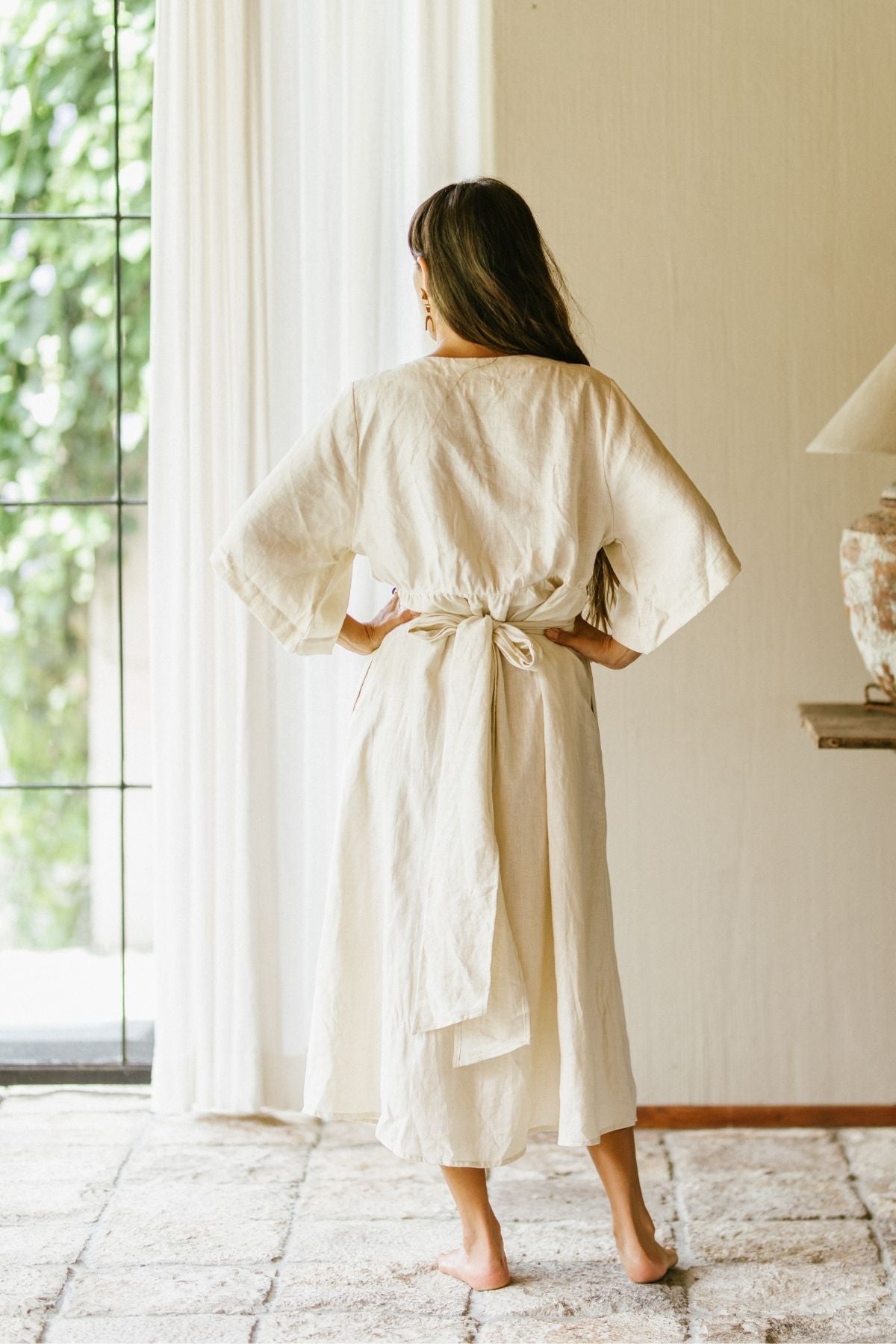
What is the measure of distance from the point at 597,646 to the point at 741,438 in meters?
0.71

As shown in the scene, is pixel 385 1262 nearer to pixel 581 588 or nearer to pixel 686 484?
pixel 581 588

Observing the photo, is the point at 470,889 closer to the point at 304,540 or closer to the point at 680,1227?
the point at 304,540

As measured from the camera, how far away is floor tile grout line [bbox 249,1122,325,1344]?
2.00 m

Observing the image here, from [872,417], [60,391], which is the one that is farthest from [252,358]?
[872,417]

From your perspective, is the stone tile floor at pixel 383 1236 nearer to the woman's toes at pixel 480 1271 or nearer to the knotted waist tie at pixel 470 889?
the woman's toes at pixel 480 1271

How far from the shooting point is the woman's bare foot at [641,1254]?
211 centimetres

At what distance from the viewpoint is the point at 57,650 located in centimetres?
308

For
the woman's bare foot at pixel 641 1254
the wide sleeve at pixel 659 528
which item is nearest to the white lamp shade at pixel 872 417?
the wide sleeve at pixel 659 528

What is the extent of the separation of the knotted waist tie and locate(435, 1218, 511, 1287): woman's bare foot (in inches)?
13.3

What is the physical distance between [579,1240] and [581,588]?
1.07m

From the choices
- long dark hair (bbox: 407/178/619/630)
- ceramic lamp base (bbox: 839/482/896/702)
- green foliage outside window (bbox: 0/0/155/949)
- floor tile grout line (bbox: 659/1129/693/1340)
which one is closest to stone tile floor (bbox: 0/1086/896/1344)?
floor tile grout line (bbox: 659/1129/693/1340)

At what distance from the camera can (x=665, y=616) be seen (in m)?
2.07

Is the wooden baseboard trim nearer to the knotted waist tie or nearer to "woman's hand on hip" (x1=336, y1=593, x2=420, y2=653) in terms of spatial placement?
the knotted waist tie

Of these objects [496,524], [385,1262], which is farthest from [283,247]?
[385,1262]
